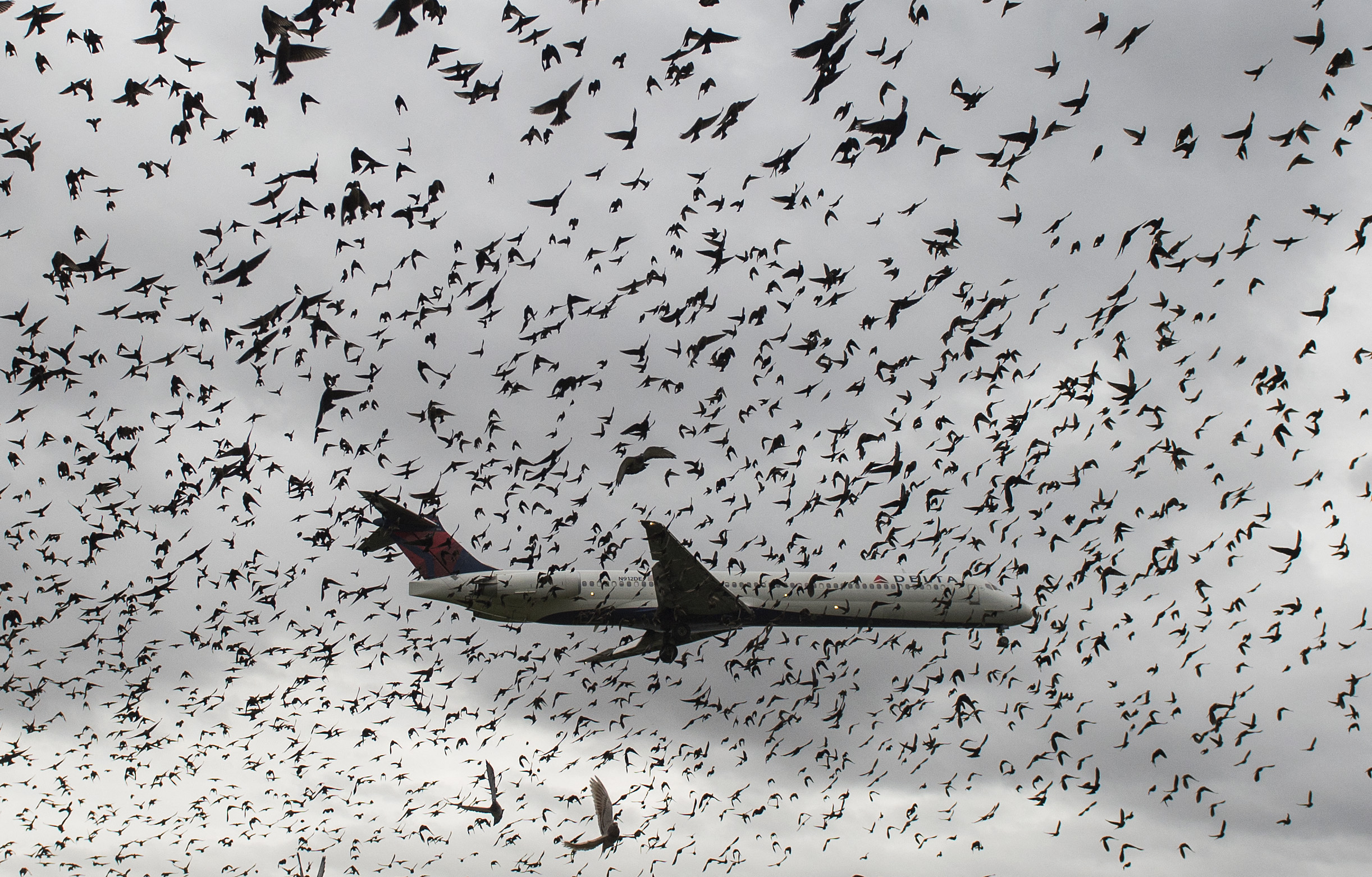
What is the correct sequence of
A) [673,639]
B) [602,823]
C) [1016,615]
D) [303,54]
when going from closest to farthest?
1. [303,54]
2. [602,823]
3. [673,639]
4. [1016,615]

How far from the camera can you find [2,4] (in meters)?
12.0

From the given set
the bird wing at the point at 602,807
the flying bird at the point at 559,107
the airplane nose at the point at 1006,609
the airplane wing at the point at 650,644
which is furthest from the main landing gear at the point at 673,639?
the flying bird at the point at 559,107

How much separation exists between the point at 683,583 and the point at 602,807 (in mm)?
14082

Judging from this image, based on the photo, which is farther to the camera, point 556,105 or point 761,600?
point 761,600

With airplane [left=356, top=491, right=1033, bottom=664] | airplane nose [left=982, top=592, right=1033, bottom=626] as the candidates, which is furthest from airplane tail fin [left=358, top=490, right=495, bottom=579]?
airplane nose [left=982, top=592, right=1033, bottom=626]

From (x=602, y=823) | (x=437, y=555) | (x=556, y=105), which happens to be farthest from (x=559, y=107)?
(x=437, y=555)

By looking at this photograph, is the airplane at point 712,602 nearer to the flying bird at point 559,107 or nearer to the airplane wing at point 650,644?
the airplane wing at point 650,644

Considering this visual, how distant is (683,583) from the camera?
188 feet

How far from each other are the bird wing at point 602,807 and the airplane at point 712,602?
445 inches

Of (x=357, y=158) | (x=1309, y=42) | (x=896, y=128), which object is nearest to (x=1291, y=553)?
(x=1309, y=42)

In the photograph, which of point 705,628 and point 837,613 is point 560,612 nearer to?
point 705,628

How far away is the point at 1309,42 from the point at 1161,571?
17964mm

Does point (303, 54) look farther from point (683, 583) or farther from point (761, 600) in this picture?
point (761, 600)

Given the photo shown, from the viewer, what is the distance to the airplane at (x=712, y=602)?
202 ft
